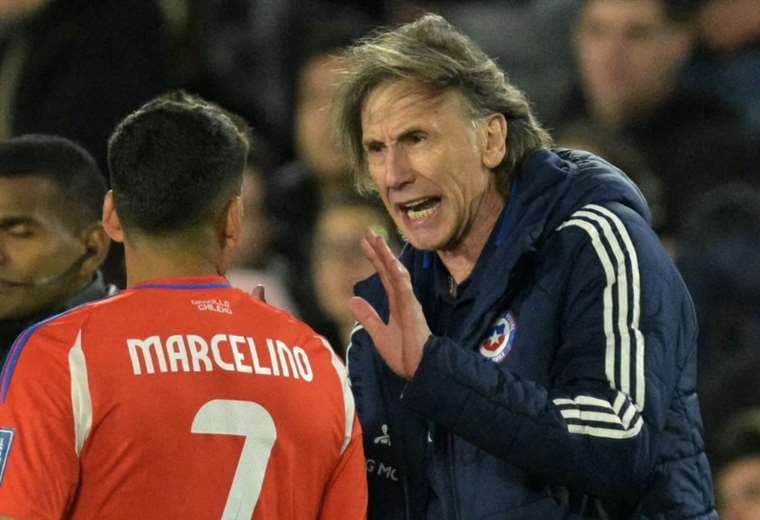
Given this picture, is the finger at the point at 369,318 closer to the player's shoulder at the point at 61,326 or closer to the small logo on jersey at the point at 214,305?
the small logo on jersey at the point at 214,305

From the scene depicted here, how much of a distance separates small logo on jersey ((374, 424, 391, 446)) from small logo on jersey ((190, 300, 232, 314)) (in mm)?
535

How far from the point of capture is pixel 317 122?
6.02m

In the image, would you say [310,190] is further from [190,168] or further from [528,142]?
[190,168]

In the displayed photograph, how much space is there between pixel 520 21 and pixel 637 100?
61 cm

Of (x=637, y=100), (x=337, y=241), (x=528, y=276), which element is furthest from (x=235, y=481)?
(x=637, y=100)

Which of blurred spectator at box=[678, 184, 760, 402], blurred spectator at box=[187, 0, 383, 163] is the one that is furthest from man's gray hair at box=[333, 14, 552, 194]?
blurred spectator at box=[187, 0, 383, 163]

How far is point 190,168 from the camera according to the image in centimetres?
268

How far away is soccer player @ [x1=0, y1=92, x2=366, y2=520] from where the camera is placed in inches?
97.6

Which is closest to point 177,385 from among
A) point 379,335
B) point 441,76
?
point 379,335

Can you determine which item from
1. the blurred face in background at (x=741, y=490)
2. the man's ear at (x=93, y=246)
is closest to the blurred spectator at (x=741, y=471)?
the blurred face in background at (x=741, y=490)

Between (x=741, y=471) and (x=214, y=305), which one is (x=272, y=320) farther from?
(x=741, y=471)

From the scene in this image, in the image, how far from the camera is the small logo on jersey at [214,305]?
2.63m

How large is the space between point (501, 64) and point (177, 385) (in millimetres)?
3698

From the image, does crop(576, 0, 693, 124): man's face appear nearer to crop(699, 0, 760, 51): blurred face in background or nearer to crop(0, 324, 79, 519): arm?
crop(699, 0, 760, 51): blurred face in background
